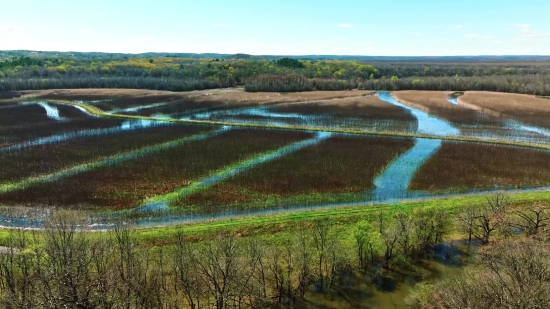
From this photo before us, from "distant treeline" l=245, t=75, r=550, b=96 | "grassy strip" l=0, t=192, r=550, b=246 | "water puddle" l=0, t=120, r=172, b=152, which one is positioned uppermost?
"distant treeline" l=245, t=75, r=550, b=96

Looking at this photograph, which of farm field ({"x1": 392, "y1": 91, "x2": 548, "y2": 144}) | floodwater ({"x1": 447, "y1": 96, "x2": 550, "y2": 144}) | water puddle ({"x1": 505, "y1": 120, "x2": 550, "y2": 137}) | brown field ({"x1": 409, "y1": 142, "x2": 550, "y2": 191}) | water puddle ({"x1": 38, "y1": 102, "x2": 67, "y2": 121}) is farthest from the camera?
water puddle ({"x1": 38, "y1": 102, "x2": 67, "y2": 121})

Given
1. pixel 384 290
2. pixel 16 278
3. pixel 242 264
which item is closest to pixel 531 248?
pixel 384 290

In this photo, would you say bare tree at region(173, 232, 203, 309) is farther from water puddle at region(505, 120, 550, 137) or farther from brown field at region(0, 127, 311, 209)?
water puddle at region(505, 120, 550, 137)

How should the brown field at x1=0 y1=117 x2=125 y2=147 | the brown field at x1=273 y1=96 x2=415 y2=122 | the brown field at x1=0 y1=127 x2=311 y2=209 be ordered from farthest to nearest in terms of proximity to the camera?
the brown field at x1=273 y1=96 x2=415 y2=122 → the brown field at x1=0 y1=117 x2=125 y2=147 → the brown field at x1=0 y1=127 x2=311 y2=209

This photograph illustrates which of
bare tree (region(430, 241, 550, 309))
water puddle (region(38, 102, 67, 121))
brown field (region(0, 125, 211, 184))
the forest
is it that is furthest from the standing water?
water puddle (region(38, 102, 67, 121))

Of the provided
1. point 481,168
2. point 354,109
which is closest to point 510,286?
point 481,168

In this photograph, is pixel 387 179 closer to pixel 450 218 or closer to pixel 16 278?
pixel 450 218
